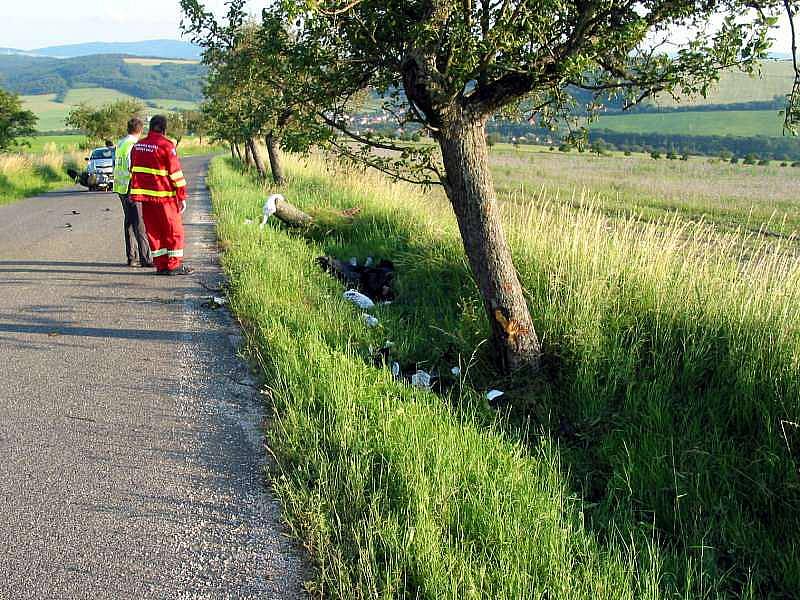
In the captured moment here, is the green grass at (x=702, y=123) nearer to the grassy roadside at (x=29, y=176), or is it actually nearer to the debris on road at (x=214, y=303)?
the grassy roadside at (x=29, y=176)

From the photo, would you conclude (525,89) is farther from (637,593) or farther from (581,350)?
(637,593)

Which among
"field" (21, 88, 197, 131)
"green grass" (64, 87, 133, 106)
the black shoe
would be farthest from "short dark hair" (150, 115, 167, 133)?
"green grass" (64, 87, 133, 106)

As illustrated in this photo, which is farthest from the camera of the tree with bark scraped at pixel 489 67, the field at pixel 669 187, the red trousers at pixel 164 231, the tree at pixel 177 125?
the tree at pixel 177 125

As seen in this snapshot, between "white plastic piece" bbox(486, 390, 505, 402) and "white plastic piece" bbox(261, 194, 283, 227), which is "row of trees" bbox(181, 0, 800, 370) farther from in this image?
"white plastic piece" bbox(261, 194, 283, 227)

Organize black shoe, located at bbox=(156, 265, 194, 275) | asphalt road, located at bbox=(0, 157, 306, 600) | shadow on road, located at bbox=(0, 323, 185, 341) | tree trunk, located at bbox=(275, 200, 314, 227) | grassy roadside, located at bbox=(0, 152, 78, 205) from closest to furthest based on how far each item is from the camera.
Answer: asphalt road, located at bbox=(0, 157, 306, 600), shadow on road, located at bbox=(0, 323, 185, 341), black shoe, located at bbox=(156, 265, 194, 275), tree trunk, located at bbox=(275, 200, 314, 227), grassy roadside, located at bbox=(0, 152, 78, 205)

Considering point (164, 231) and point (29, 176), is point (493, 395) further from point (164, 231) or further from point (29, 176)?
point (29, 176)

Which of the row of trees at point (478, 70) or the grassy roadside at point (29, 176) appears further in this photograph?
the grassy roadside at point (29, 176)

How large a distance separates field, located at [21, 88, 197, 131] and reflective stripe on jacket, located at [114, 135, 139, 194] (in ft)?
374

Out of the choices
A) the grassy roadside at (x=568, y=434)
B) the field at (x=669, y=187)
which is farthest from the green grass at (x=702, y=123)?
the grassy roadside at (x=568, y=434)

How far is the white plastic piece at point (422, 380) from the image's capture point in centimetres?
566

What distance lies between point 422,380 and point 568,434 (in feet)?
4.09

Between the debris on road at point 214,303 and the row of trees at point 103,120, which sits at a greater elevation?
the row of trees at point 103,120

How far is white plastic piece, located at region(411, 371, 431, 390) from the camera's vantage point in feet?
18.6

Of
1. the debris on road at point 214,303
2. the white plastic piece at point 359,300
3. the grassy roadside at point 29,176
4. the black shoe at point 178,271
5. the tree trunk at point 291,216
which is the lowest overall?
the grassy roadside at point 29,176
